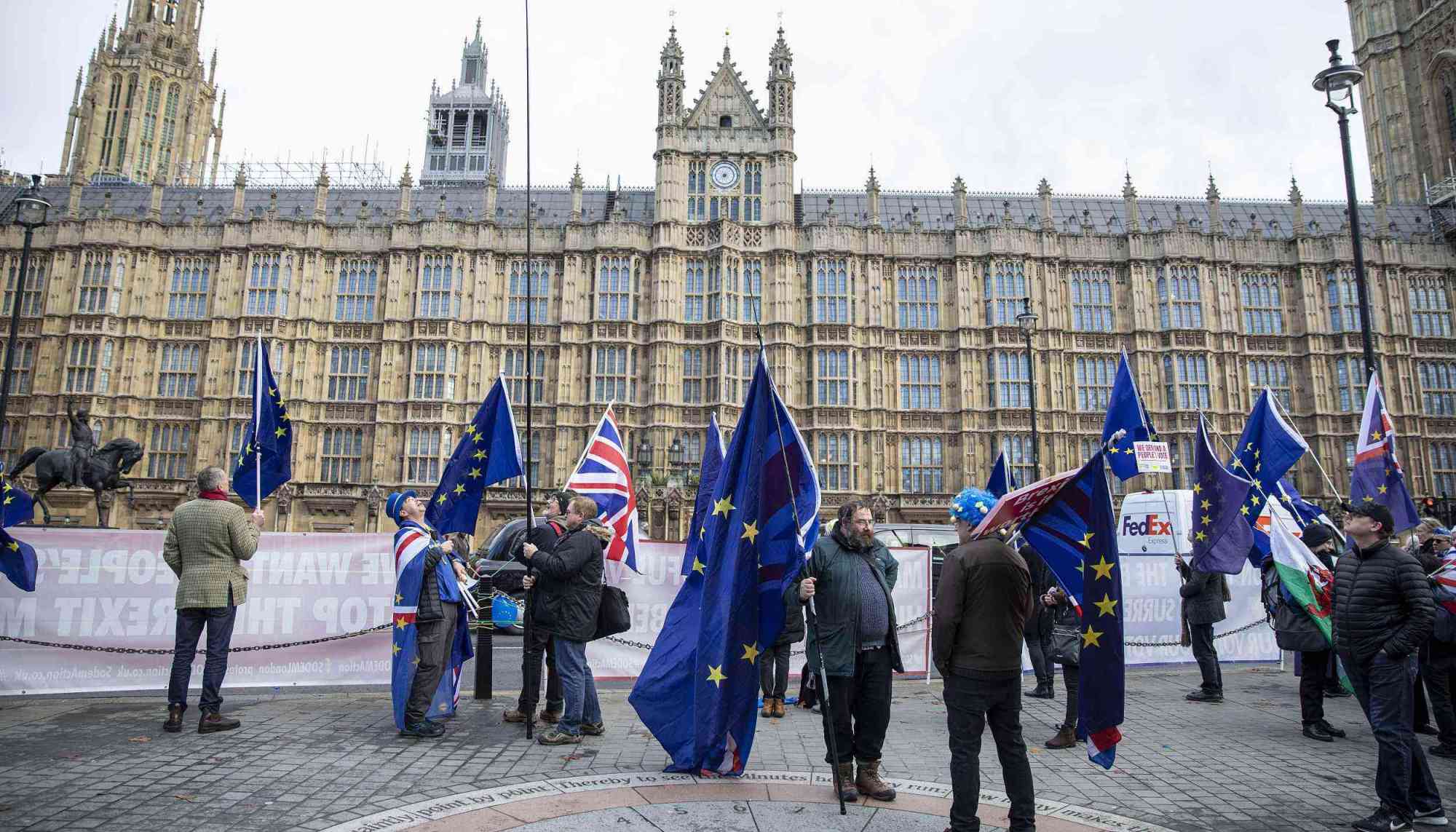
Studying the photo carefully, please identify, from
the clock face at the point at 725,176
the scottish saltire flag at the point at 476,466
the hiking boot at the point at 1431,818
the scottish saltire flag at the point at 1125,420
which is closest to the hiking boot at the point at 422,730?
the scottish saltire flag at the point at 476,466

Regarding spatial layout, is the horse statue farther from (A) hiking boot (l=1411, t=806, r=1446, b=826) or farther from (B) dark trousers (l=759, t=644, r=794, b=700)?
(A) hiking boot (l=1411, t=806, r=1446, b=826)

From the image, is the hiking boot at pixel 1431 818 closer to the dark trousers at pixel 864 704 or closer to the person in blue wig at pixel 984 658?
the person in blue wig at pixel 984 658

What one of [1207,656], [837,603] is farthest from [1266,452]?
[837,603]

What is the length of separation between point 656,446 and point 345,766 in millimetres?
27450

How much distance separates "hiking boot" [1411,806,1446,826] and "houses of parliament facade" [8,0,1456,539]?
2768 centimetres

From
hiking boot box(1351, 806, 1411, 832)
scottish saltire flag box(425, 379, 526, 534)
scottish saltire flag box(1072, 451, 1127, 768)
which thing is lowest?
hiking boot box(1351, 806, 1411, 832)

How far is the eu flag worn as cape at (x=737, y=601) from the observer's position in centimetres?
633

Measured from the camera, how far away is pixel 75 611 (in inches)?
367

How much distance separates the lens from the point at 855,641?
6.09m

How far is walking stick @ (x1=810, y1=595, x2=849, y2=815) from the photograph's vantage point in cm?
554

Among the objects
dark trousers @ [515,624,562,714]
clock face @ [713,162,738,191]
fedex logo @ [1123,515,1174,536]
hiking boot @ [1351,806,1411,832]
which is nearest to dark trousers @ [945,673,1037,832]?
hiking boot @ [1351,806,1411,832]

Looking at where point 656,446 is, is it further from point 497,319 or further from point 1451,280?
point 1451,280

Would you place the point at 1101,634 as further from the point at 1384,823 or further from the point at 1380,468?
the point at 1380,468

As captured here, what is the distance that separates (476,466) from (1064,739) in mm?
6518
